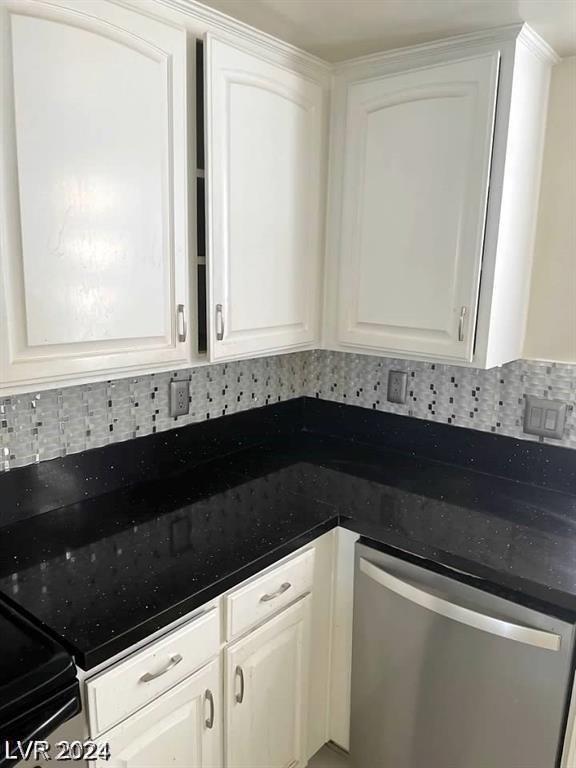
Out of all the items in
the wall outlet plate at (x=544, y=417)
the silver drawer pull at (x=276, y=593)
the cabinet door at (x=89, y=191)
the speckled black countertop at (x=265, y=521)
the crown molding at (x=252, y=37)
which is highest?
the crown molding at (x=252, y=37)

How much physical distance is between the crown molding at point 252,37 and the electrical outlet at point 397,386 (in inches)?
39.0

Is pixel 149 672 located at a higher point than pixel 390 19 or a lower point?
lower

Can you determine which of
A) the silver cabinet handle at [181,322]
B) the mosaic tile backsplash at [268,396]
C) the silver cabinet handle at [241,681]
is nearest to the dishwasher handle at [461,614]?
the silver cabinet handle at [241,681]

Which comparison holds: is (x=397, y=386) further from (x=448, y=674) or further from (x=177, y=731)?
(x=177, y=731)

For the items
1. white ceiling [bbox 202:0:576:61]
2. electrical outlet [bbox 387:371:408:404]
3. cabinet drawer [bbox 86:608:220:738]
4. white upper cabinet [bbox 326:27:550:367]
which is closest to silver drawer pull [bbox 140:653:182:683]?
cabinet drawer [bbox 86:608:220:738]

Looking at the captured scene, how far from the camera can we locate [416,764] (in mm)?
1509

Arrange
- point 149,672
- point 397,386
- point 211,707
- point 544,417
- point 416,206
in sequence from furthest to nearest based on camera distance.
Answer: point 397,386, point 544,417, point 416,206, point 211,707, point 149,672

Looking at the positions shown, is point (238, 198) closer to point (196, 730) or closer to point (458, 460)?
point (458, 460)

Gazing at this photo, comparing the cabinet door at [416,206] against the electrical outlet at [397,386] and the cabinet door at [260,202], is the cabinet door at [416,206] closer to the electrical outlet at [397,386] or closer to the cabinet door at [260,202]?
the cabinet door at [260,202]

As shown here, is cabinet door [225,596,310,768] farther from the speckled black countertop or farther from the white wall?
the white wall

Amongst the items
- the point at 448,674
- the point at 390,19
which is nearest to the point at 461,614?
the point at 448,674

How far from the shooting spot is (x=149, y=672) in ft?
3.70

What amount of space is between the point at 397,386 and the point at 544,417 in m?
0.51

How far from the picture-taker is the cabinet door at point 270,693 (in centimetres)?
137
